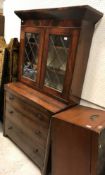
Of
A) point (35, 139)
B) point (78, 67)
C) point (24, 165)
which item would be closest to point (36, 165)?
point (24, 165)

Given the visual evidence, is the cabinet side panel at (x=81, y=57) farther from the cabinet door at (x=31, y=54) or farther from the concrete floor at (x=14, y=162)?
the concrete floor at (x=14, y=162)

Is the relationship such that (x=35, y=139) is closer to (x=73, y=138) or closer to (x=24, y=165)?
(x=24, y=165)

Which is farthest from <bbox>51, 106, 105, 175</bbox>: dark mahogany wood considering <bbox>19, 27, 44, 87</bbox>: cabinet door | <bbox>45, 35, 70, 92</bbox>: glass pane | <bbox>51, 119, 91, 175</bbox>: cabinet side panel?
<bbox>19, 27, 44, 87</bbox>: cabinet door

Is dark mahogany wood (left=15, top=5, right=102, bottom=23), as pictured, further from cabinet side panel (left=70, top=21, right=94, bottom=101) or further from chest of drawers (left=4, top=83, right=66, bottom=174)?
chest of drawers (left=4, top=83, right=66, bottom=174)

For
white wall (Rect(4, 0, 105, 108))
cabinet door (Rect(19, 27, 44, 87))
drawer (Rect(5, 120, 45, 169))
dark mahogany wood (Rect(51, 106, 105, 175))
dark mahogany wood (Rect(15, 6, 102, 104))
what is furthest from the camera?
cabinet door (Rect(19, 27, 44, 87))

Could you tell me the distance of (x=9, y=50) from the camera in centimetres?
254

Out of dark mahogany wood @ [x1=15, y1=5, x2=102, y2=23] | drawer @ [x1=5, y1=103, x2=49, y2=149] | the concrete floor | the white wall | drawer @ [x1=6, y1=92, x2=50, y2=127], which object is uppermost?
dark mahogany wood @ [x1=15, y1=5, x2=102, y2=23]

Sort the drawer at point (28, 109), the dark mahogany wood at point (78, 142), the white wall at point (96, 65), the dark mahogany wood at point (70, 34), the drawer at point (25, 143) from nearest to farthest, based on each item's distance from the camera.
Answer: the dark mahogany wood at point (78, 142)
the dark mahogany wood at point (70, 34)
the white wall at point (96, 65)
the drawer at point (28, 109)
the drawer at point (25, 143)

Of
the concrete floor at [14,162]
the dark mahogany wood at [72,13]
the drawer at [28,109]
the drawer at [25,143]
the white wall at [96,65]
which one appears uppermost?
the dark mahogany wood at [72,13]

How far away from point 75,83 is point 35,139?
0.78m

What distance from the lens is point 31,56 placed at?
2229 mm

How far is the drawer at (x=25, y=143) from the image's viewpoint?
1.95 meters

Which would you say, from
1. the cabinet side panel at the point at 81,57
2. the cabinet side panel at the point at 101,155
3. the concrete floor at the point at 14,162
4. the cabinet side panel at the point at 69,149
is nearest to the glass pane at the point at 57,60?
the cabinet side panel at the point at 81,57

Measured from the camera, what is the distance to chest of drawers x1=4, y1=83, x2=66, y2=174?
5.93 feet
